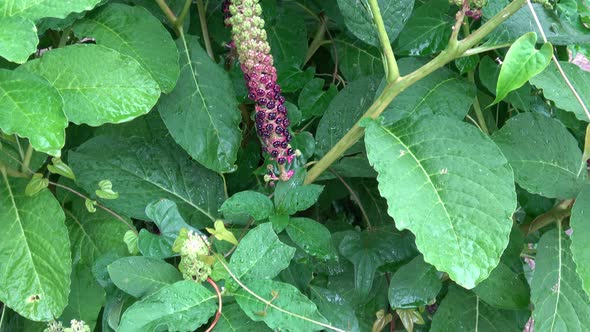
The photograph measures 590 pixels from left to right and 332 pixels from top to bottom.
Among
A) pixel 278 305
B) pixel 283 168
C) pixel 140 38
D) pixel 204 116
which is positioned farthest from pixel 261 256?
pixel 140 38

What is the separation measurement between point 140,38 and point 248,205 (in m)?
0.31

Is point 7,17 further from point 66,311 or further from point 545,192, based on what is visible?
point 545,192

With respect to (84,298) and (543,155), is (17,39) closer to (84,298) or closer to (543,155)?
(84,298)

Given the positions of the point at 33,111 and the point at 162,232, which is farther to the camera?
the point at 162,232

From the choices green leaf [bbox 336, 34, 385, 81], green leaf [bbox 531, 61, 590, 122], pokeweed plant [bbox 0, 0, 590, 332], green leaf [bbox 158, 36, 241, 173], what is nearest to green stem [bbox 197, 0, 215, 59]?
pokeweed plant [bbox 0, 0, 590, 332]

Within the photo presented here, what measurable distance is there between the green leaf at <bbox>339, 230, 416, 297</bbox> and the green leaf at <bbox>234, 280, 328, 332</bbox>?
24cm

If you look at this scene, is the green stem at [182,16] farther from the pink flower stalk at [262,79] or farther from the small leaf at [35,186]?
the small leaf at [35,186]

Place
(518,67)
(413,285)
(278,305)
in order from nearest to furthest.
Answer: (518,67), (278,305), (413,285)

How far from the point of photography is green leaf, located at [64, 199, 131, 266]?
108cm

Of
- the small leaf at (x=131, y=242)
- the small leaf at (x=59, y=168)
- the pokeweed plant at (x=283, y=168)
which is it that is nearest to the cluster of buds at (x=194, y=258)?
the pokeweed plant at (x=283, y=168)

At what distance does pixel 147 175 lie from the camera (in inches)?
44.6

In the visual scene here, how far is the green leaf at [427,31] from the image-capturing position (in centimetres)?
110

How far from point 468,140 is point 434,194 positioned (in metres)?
0.10

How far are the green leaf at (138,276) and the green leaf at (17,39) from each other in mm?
282
